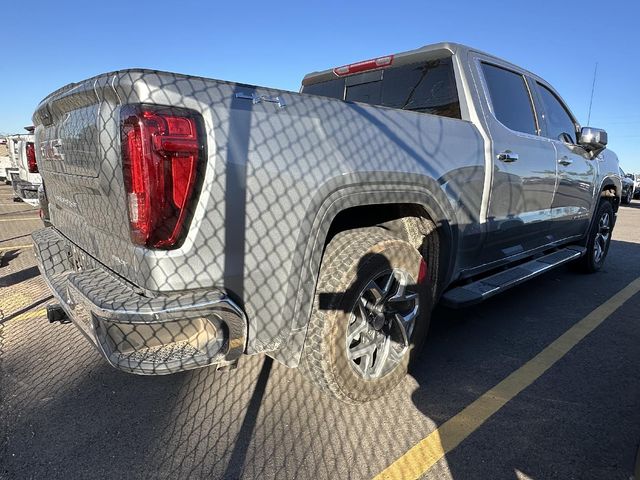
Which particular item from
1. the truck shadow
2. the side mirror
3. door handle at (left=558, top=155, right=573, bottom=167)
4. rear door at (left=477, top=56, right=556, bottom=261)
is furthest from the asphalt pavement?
the side mirror

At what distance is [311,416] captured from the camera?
2.46 metres

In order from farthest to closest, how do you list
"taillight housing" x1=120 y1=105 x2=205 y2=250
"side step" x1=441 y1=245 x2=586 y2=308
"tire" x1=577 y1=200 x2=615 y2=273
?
"tire" x1=577 y1=200 x2=615 y2=273, "side step" x1=441 y1=245 x2=586 y2=308, "taillight housing" x1=120 y1=105 x2=205 y2=250

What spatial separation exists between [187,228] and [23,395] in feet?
5.92

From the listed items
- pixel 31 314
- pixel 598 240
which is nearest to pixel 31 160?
pixel 31 314

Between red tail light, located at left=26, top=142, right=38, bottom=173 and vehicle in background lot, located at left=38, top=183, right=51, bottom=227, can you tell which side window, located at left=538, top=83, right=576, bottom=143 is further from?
red tail light, located at left=26, top=142, right=38, bottom=173

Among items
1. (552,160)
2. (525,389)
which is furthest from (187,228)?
(552,160)

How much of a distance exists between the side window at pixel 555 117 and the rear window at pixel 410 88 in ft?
4.36

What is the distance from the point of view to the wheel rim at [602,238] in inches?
218

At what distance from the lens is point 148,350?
175 centimetres

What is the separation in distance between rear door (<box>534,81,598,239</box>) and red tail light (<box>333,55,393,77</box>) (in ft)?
4.81

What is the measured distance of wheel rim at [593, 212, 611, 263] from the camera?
555cm

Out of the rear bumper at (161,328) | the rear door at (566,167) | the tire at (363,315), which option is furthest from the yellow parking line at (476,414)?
the rear door at (566,167)

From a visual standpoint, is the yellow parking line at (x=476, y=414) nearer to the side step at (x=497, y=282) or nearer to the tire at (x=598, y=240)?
the side step at (x=497, y=282)

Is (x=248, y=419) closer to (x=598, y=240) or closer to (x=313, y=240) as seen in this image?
(x=313, y=240)
